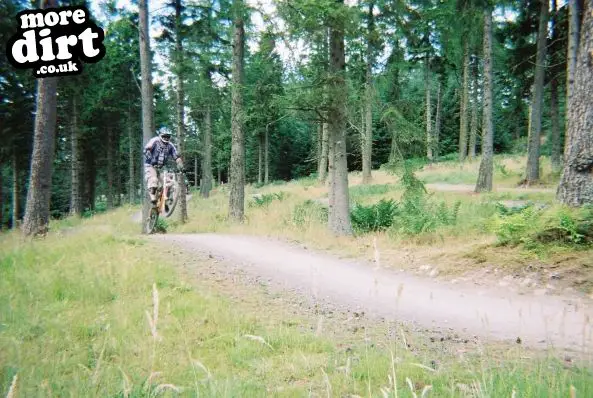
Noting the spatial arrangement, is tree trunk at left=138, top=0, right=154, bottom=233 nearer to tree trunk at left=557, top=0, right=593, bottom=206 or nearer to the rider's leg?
the rider's leg

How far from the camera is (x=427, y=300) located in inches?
245

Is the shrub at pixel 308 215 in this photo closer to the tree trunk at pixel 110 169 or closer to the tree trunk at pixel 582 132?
the tree trunk at pixel 582 132

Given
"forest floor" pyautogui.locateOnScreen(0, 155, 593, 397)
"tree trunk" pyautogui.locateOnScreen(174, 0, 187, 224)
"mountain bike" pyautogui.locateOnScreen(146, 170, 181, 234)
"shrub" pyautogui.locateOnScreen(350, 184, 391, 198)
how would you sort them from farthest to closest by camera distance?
"shrub" pyautogui.locateOnScreen(350, 184, 391, 198) → "tree trunk" pyautogui.locateOnScreen(174, 0, 187, 224) → "mountain bike" pyautogui.locateOnScreen(146, 170, 181, 234) → "forest floor" pyautogui.locateOnScreen(0, 155, 593, 397)

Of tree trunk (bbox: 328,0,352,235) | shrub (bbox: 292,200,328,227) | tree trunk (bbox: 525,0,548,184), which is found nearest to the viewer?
tree trunk (bbox: 328,0,352,235)

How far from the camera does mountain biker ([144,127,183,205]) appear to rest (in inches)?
457

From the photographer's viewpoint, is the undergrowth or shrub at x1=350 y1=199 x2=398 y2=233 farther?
shrub at x1=350 y1=199 x2=398 y2=233

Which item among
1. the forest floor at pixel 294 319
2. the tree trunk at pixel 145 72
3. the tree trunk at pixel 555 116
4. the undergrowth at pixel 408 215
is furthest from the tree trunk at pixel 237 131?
the tree trunk at pixel 555 116

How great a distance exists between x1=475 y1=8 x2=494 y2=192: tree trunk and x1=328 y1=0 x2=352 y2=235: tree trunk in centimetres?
930

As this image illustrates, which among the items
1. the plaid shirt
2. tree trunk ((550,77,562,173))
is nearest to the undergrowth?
the plaid shirt

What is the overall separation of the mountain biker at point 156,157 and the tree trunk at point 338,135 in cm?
452

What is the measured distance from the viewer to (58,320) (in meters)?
4.84

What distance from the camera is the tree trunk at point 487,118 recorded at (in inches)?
680

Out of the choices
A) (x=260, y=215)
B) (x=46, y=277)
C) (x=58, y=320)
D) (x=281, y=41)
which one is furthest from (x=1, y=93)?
(x=58, y=320)

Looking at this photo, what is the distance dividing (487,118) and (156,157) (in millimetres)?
14219
